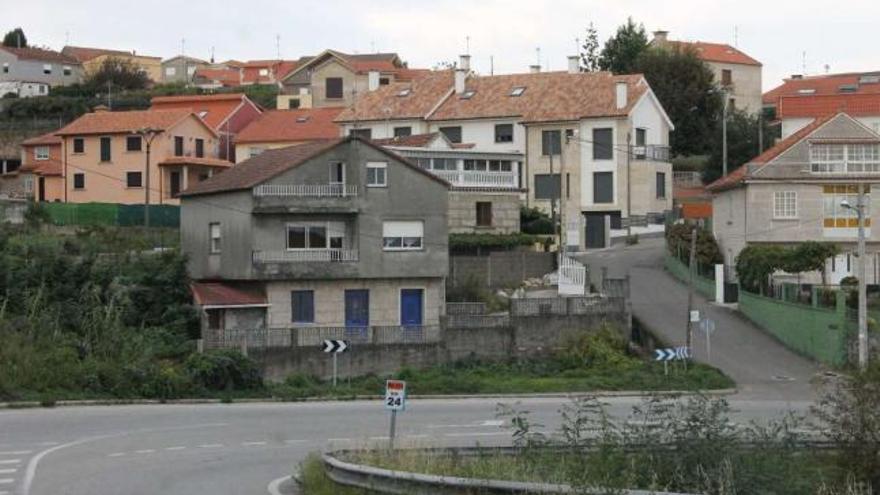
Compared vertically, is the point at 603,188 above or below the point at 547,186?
below

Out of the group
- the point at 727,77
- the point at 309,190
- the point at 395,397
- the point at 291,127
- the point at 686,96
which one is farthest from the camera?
the point at 727,77

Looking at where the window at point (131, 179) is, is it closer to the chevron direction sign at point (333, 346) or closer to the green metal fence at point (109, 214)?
the green metal fence at point (109, 214)

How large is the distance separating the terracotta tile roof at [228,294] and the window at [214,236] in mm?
1746

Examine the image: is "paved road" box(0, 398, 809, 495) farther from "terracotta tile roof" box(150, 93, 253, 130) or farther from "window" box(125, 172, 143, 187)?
"terracotta tile roof" box(150, 93, 253, 130)

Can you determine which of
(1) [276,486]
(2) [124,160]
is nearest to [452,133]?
(2) [124,160]

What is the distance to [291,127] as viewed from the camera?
8856cm

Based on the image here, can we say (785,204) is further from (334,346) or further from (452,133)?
(452,133)

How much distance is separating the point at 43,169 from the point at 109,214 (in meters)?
13.8

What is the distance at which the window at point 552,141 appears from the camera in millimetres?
78625

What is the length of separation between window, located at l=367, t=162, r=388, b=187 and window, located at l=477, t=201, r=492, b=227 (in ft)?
41.6

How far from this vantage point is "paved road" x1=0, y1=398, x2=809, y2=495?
81.8ft

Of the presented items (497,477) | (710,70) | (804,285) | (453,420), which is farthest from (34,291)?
(710,70)

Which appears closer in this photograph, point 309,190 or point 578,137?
point 309,190

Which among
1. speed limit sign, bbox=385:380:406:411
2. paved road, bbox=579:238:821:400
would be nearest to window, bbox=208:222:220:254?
paved road, bbox=579:238:821:400
